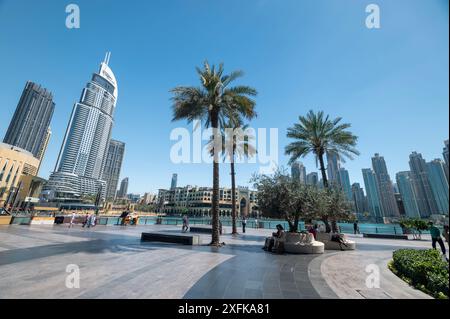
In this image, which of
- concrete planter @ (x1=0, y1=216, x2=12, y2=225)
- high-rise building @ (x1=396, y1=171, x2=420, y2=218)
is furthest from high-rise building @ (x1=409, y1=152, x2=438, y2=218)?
concrete planter @ (x1=0, y1=216, x2=12, y2=225)

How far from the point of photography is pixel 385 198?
313 feet

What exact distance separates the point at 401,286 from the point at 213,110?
12236mm

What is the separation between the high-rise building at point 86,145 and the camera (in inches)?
5630

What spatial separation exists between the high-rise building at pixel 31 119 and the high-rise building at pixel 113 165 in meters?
48.9

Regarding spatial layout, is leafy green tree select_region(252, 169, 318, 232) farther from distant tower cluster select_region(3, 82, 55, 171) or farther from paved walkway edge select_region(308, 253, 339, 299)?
distant tower cluster select_region(3, 82, 55, 171)

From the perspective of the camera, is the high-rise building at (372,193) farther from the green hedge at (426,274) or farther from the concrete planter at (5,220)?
the concrete planter at (5,220)

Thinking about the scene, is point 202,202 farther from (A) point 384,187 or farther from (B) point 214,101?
(B) point 214,101

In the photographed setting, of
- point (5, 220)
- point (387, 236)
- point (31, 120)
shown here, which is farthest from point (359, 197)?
point (31, 120)

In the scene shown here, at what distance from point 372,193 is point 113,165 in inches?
7970

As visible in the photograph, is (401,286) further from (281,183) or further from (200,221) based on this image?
(200,221)

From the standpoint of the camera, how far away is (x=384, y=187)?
93.9 metres

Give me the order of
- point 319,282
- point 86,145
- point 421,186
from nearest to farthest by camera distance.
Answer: point 319,282 → point 421,186 → point 86,145

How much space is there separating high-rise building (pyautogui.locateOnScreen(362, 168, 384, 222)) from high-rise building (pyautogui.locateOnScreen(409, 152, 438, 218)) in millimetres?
22297
